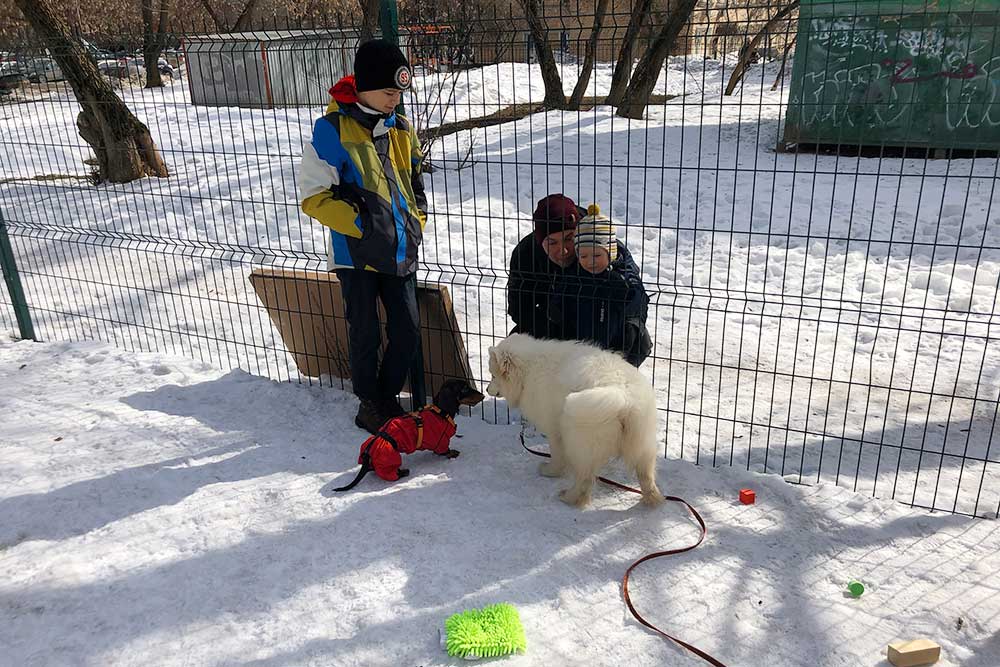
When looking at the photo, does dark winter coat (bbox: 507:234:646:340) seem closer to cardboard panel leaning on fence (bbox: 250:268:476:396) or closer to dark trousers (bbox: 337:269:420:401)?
cardboard panel leaning on fence (bbox: 250:268:476:396)

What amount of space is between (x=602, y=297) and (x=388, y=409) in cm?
151

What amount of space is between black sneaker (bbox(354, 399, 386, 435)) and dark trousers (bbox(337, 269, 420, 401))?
0.20 ft

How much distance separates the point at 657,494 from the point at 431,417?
1.29 m

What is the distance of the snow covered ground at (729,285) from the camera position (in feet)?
13.7

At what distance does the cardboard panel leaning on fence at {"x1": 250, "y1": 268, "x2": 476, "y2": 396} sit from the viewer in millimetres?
4809

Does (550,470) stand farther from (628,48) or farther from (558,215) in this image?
(628,48)

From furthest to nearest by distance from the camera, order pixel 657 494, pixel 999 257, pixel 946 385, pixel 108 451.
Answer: pixel 999 257 → pixel 946 385 → pixel 108 451 → pixel 657 494

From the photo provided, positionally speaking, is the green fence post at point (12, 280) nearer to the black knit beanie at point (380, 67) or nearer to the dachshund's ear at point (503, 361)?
the black knit beanie at point (380, 67)

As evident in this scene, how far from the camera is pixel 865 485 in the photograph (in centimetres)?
389

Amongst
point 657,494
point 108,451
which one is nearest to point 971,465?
point 657,494

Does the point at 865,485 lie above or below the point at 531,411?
below

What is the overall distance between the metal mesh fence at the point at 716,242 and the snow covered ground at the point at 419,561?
53cm

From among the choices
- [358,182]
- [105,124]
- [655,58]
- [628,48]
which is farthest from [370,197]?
[105,124]

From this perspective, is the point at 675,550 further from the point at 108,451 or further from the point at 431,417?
the point at 108,451
